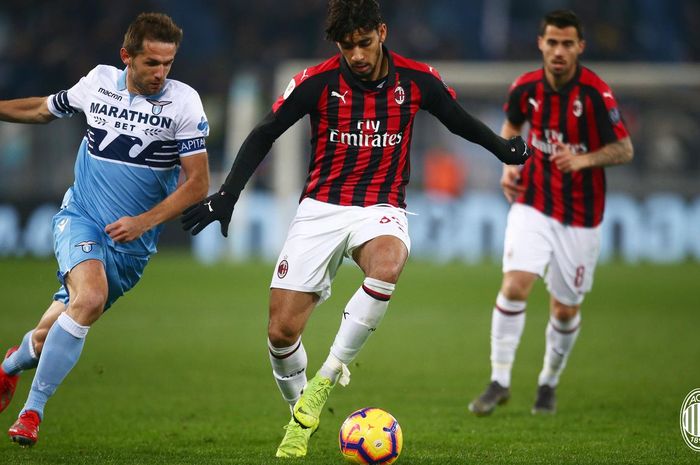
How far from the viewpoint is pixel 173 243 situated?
21.2 m

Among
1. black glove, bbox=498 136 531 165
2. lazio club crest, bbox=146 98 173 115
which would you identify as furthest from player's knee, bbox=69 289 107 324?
black glove, bbox=498 136 531 165

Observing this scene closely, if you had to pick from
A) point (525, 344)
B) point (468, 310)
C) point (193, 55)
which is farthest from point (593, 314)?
point (193, 55)

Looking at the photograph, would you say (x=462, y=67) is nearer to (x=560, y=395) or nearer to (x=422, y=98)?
(x=560, y=395)

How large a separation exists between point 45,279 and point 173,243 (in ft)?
11.9

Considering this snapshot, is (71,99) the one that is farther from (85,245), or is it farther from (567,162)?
(567,162)

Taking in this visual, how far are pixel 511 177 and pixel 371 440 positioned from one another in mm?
3067

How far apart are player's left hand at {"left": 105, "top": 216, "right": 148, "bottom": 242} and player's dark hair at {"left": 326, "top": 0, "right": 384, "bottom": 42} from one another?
1.45m

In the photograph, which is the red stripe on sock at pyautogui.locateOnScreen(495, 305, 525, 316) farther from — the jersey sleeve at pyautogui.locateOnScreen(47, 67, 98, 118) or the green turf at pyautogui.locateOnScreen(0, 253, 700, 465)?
the jersey sleeve at pyautogui.locateOnScreen(47, 67, 98, 118)

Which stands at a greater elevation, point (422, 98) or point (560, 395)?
point (422, 98)

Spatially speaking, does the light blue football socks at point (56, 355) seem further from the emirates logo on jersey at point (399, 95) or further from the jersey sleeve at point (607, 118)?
the jersey sleeve at point (607, 118)

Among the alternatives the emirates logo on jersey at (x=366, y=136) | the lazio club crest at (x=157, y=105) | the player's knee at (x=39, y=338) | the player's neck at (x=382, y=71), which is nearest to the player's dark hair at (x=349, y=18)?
→ the player's neck at (x=382, y=71)

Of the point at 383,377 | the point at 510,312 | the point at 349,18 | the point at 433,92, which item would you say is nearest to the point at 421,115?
the point at 383,377

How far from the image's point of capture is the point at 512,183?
26.8ft

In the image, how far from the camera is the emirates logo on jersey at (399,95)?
6.23 m
